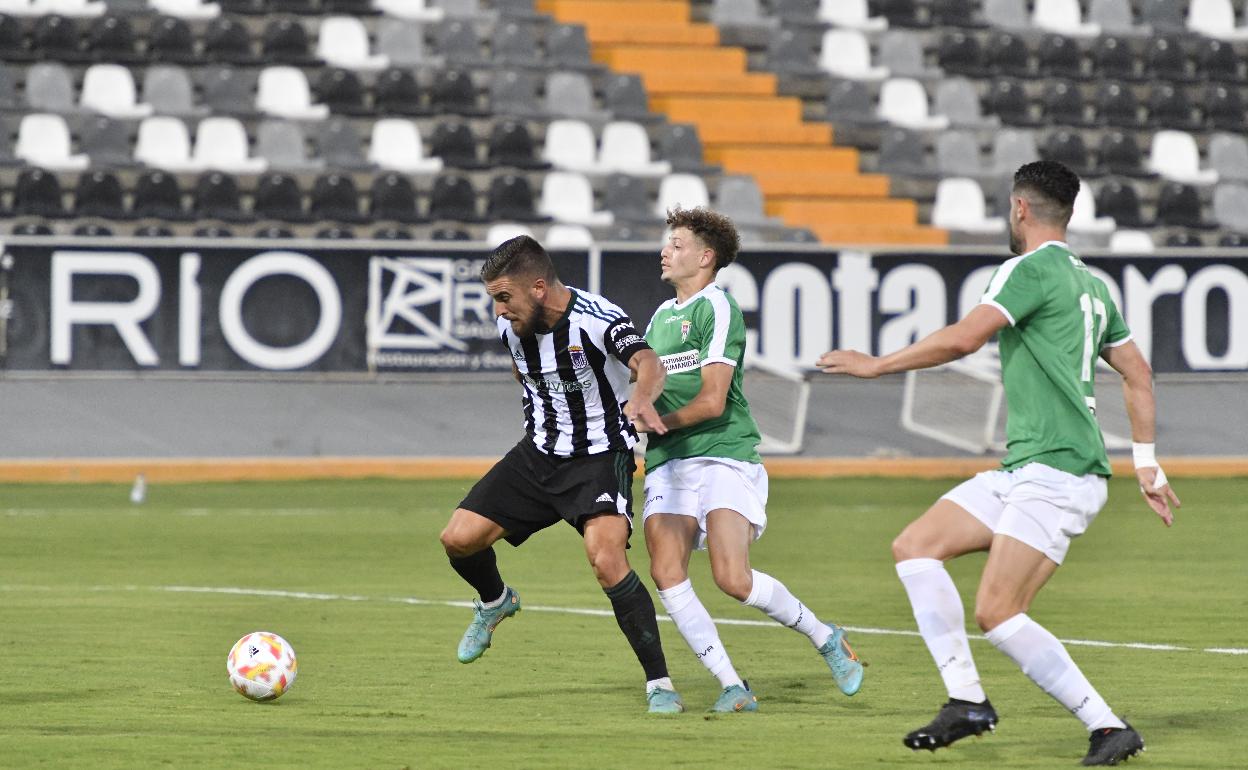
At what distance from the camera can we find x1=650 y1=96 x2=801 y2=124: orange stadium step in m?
27.5

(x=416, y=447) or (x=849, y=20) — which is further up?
(x=849, y=20)

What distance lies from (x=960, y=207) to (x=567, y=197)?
5.56 meters

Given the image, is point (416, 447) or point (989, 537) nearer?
point (989, 537)

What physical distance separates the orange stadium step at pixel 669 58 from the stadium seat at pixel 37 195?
9.02 meters

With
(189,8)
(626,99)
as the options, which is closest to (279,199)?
(189,8)

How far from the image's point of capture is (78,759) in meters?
6.59

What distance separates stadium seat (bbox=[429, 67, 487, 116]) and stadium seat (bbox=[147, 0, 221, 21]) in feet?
9.94

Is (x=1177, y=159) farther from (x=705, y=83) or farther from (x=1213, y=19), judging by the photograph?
(x=705, y=83)

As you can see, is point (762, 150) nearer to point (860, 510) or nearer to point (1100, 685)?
point (860, 510)

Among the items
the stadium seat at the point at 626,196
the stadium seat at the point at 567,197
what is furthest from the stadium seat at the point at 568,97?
the stadium seat at the point at 567,197

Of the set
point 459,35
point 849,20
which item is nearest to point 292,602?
point 459,35

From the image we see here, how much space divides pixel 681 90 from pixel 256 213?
7.78 m

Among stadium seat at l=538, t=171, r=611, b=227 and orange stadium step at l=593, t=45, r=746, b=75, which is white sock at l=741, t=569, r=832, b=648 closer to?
stadium seat at l=538, t=171, r=611, b=227

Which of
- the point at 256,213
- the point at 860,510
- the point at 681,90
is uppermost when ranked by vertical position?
the point at 681,90
